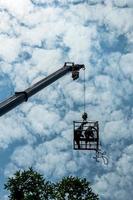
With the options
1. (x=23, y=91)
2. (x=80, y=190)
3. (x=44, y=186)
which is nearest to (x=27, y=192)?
(x=44, y=186)

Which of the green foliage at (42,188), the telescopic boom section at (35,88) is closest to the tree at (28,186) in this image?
the green foliage at (42,188)

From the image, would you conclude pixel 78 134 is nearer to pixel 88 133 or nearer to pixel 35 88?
pixel 88 133

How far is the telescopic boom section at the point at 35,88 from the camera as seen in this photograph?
25.9 m

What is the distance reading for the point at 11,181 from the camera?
58.5 meters

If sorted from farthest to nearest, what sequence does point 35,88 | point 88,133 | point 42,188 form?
point 42,188 < point 88,133 < point 35,88

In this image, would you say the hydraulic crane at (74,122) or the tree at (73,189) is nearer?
the hydraulic crane at (74,122)

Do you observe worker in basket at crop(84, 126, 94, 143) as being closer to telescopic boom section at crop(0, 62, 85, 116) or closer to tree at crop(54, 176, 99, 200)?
telescopic boom section at crop(0, 62, 85, 116)

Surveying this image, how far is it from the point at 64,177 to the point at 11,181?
709 cm

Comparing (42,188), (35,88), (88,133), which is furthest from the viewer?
(42,188)

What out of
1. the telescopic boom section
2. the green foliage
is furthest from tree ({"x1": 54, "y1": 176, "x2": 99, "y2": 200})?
the telescopic boom section

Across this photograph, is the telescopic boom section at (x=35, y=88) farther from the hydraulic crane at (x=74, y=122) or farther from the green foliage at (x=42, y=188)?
the green foliage at (x=42, y=188)

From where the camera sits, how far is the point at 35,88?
30.7 metres

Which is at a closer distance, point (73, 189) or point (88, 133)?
point (88, 133)

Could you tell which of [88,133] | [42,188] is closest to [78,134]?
[88,133]
